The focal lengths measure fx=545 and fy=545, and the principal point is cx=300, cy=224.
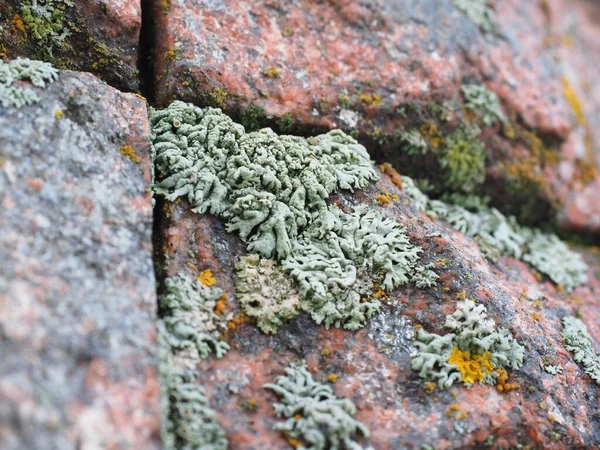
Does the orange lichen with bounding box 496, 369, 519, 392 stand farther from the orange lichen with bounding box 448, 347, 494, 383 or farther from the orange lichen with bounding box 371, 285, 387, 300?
the orange lichen with bounding box 371, 285, 387, 300

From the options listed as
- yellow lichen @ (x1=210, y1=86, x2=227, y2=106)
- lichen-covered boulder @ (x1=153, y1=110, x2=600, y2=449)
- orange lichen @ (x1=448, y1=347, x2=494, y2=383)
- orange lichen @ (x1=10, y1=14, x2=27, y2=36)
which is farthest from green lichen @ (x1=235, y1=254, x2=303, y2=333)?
orange lichen @ (x1=10, y1=14, x2=27, y2=36)

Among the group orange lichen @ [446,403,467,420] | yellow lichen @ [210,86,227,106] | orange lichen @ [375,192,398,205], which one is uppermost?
yellow lichen @ [210,86,227,106]

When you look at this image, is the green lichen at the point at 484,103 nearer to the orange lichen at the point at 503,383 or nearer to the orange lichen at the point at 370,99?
the orange lichen at the point at 370,99

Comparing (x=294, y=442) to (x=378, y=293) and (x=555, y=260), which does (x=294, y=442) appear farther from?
(x=555, y=260)

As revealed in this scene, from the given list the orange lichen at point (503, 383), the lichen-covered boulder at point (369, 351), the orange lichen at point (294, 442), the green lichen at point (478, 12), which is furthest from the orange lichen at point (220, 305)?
the green lichen at point (478, 12)

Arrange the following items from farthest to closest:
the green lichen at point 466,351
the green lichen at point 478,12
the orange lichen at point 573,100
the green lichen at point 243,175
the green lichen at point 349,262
Result: the orange lichen at point 573,100 → the green lichen at point 478,12 → the green lichen at point 243,175 → the green lichen at point 349,262 → the green lichen at point 466,351

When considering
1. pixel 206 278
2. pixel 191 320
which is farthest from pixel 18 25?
pixel 191 320
